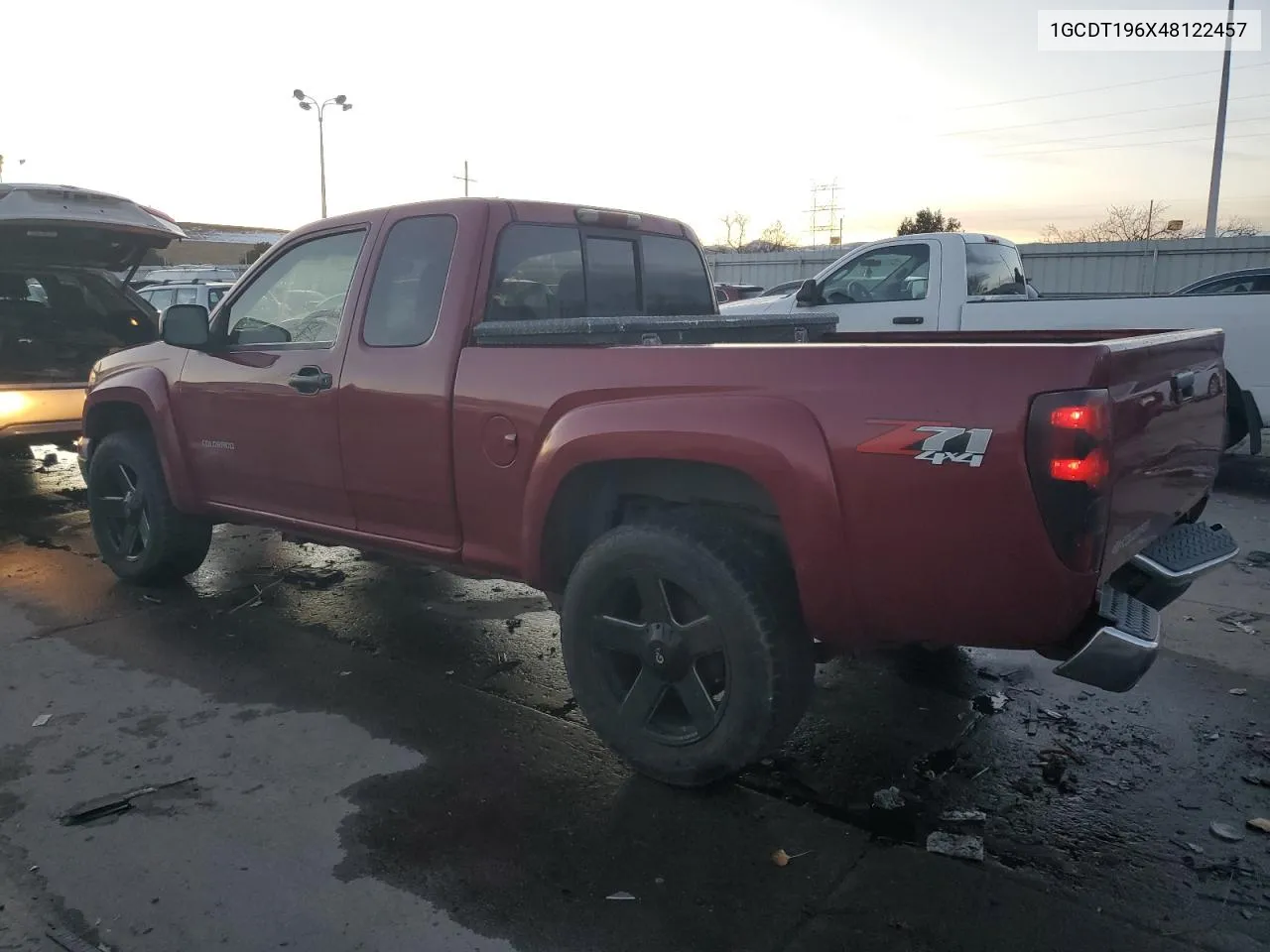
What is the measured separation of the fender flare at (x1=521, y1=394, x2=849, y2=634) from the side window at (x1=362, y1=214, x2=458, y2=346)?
104 centimetres

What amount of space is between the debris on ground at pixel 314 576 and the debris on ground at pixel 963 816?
3.82 m

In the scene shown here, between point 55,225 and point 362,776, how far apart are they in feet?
18.2

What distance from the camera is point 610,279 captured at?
4.44m

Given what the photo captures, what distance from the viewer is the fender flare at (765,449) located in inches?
112

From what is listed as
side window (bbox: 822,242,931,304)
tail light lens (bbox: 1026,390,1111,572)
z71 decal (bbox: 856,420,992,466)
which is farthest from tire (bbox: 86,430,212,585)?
side window (bbox: 822,242,931,304)

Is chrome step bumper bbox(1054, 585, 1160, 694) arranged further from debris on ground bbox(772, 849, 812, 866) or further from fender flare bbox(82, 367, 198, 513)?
fender flare bbox(82, 367, 198, 513)

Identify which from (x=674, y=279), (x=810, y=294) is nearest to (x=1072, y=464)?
→ (x=674, y=279)

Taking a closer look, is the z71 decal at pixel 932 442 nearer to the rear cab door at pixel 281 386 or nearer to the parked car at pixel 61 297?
the rear cab door at pixel 281 386

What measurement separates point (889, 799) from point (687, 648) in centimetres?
85

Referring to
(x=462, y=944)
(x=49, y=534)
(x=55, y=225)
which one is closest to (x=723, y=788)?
(x=462, y=944)

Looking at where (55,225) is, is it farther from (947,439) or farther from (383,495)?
(947,439)

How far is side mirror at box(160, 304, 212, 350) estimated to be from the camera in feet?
15.3

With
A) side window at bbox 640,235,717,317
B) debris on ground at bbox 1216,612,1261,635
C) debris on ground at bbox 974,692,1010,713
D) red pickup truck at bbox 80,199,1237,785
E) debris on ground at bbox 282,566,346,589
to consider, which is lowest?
debris on ground at bbox 282,566,346,589

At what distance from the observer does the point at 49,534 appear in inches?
275
